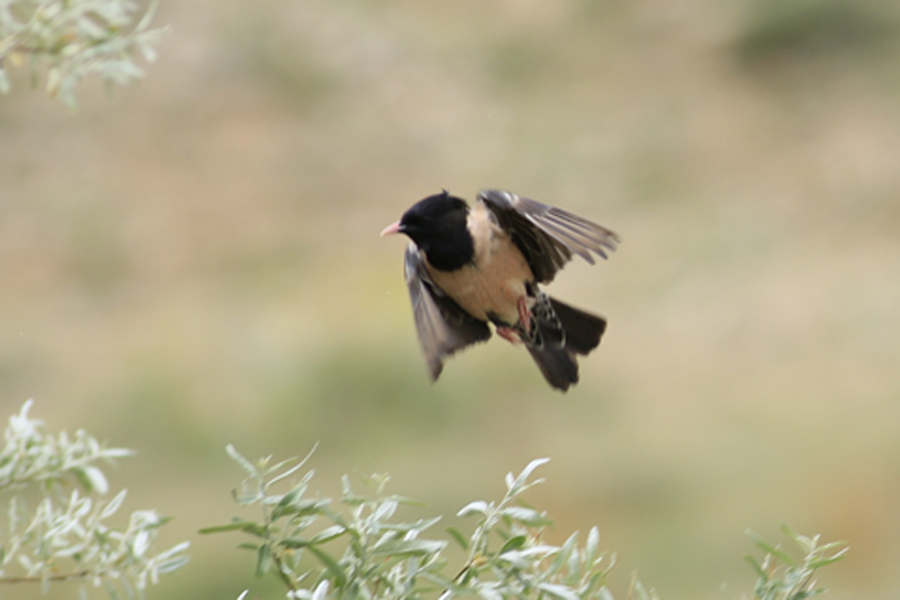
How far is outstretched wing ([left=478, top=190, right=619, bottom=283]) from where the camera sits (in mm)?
2076

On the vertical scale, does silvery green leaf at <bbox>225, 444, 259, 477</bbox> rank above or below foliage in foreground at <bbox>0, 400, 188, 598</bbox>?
below

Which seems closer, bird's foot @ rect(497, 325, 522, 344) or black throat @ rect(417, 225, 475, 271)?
black throat @ rect(417, 225, 475, 271)

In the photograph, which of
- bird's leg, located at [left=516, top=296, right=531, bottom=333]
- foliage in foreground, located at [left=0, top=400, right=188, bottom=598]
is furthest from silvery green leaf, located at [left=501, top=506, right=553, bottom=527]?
bird's leg, located at [left=516, top=296, right=531, bottom=333]

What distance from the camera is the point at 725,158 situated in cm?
779

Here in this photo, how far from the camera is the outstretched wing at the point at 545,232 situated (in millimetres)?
2076

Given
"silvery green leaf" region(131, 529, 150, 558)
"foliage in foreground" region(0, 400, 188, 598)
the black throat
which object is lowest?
"silvery green leaf" region(131, 529, 150, 558)

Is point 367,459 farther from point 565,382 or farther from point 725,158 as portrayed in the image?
point 725,158

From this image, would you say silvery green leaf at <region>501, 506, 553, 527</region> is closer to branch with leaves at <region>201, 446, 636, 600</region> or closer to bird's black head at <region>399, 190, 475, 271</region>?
branch with leaves at <region>201, 446, 636, 600</region>

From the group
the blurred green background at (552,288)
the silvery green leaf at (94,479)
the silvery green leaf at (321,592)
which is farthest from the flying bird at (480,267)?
the blurred green background at (552,288)

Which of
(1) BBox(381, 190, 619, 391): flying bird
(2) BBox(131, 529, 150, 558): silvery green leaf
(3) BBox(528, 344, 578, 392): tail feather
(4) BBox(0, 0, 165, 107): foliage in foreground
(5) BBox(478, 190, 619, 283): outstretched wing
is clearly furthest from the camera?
(3) BBox(528, 344, 578, 392): tail feather

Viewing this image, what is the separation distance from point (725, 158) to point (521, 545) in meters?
6.87

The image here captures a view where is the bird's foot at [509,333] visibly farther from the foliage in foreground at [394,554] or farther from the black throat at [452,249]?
the foliage in foreground at [394,554]

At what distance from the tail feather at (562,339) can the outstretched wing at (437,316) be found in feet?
0.63

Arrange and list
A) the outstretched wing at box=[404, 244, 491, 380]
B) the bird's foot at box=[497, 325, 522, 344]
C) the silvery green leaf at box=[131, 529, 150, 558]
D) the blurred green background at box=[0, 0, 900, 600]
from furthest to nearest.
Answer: the blurred green background at box=[0, 0, 900, 600]
the bird's foot at box=[497, 325, 522, 344]
the outstretched wing at box=[404, 244, 491, 380]
the silvery green leaf at box=[131, 529, 150, 558]
